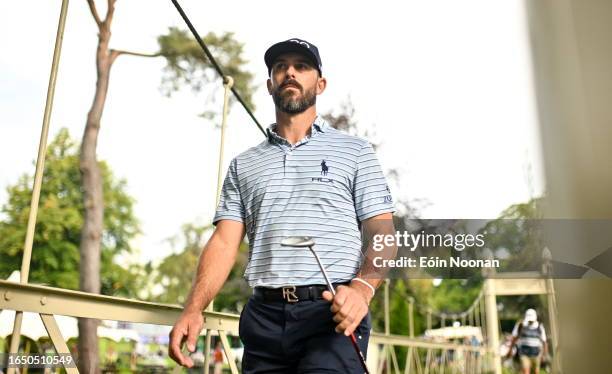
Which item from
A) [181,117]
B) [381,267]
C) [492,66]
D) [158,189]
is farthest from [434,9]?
[158,189]

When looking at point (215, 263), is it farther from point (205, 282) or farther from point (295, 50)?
point (295, 50)

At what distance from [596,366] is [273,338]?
1.78ft

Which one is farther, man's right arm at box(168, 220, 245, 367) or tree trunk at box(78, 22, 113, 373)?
tree trunk at box(78, 22, 113, 373)

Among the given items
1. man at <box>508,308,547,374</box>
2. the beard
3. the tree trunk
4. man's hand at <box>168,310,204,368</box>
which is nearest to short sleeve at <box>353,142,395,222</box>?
the beard

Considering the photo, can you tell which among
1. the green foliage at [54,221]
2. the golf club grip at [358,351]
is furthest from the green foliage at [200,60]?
the golf club grip at [358,351]

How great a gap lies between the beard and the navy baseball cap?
0.04m

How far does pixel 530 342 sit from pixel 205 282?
2.19 m

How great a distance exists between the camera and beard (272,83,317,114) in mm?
717

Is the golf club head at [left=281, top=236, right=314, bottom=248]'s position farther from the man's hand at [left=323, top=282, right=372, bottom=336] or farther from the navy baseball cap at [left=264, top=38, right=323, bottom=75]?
the navy baseball cap at [left=264, top=38, right=323, bottom=75]

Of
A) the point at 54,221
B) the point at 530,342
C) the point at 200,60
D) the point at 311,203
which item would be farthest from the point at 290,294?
the point at 54,221

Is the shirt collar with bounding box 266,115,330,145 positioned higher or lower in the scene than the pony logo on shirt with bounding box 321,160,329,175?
higher

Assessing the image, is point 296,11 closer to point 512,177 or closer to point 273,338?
point 512,177

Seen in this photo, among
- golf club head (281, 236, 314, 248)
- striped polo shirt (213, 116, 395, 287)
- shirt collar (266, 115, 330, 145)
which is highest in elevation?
shirt collar (266, 115, 330, 145)

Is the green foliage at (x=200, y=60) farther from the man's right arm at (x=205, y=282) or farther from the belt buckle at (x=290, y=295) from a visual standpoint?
the belt buckle at (x=290, y=295)
